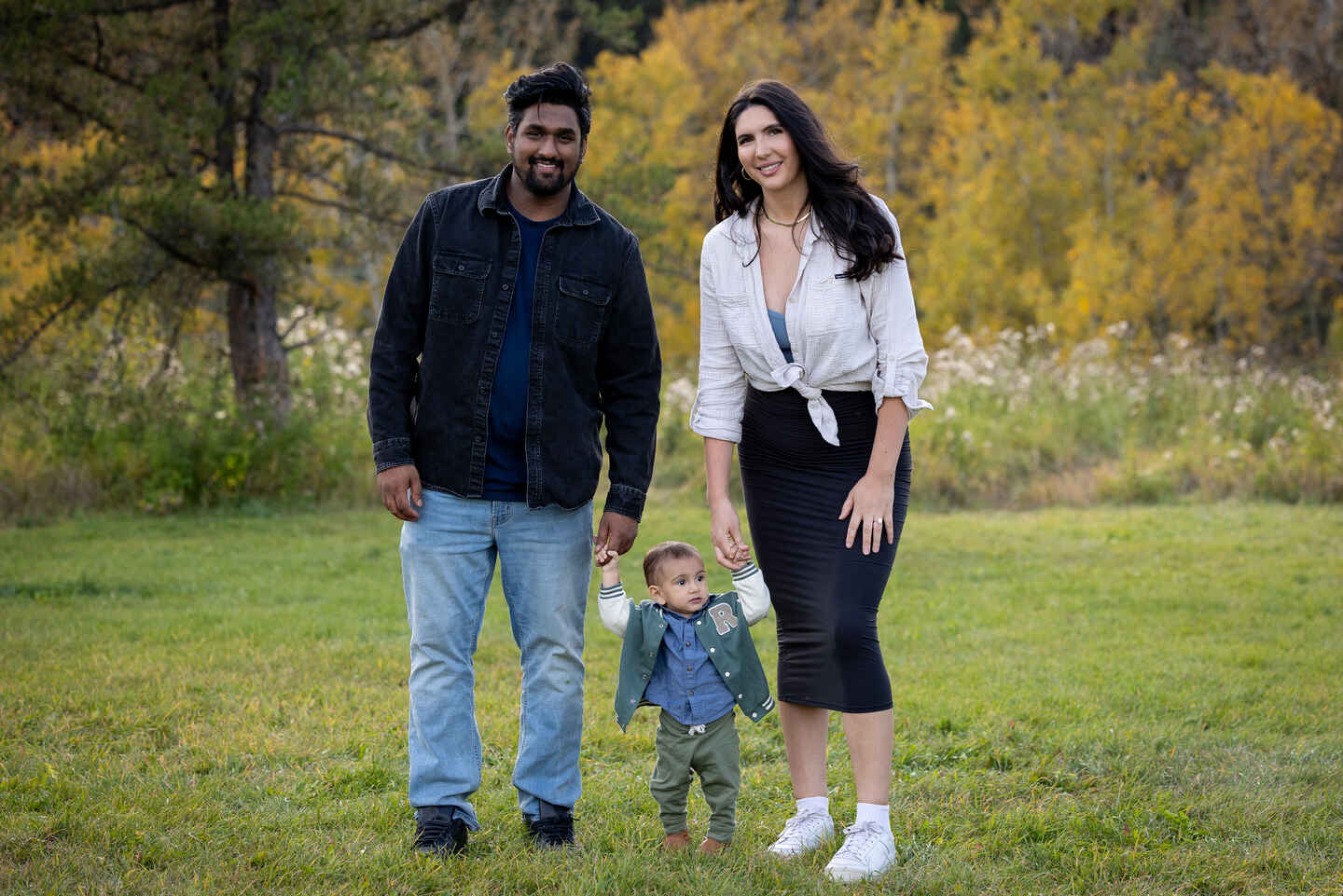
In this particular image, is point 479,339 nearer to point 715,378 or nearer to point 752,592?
point 715,378

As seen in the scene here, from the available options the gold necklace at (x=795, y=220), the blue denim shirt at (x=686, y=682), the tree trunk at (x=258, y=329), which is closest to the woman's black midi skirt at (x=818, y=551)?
the blue denim shirt at (x=686, y=682)

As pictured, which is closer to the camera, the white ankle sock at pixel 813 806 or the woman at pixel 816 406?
the woman at pixel 816 406

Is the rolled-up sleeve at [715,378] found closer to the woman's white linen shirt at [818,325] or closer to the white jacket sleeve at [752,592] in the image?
the woman's white linen shirt at [818,325]

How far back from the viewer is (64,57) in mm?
10141

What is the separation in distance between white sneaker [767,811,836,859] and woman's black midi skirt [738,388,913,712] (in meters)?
0.36

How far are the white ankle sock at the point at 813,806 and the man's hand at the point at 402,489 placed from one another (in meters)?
1.38

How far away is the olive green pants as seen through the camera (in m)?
3.50

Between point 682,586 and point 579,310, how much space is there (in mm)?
826

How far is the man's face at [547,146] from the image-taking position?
3422mm

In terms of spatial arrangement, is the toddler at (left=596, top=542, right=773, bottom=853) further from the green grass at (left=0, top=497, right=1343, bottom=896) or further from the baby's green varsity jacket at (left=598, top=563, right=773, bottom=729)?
the green grass at (left=0, top=497, right=1343, bottom=896)

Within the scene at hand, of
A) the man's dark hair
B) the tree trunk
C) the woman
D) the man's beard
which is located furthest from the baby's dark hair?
the tree trunk

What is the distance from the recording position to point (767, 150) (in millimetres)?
3449

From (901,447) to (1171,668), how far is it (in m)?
3.00

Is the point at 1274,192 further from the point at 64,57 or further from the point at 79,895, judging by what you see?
the point at 79,895
